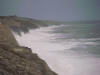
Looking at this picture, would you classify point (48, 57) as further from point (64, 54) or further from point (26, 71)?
point (26, 71)

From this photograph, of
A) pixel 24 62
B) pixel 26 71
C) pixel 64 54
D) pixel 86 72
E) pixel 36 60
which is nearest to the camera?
pixel 26 71

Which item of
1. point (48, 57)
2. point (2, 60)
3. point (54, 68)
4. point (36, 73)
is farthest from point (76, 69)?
point (2, 60)

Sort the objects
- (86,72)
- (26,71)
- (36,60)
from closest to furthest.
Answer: (26,71) → (36,60) → (86,72)

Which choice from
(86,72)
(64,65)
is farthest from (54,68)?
(86,72)

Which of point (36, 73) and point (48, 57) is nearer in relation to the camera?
point (36, 73)

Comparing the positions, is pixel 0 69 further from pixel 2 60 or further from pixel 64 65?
pixel 64 65

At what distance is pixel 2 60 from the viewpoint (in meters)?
5.41

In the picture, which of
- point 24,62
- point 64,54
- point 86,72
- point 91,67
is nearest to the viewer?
point 24,62

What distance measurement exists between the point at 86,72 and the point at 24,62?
12.9 feet

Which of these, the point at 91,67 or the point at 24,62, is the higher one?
the point at 24,62

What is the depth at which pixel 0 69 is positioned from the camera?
5.01m

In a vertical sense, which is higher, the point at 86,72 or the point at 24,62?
the point at 24,62

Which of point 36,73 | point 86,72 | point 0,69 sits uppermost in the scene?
point 0,69

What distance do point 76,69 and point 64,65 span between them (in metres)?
0.83
